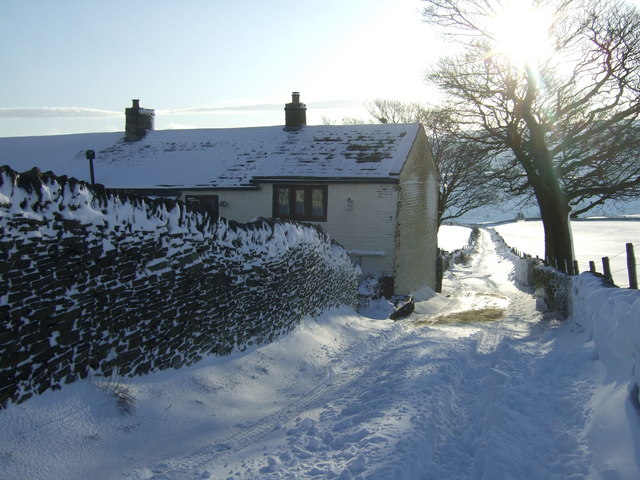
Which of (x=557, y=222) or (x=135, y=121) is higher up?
(x=135, y=121)

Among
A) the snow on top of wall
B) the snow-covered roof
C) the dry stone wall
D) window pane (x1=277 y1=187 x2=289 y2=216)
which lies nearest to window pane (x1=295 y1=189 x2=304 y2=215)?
window pane (x1=277 y1=187 x2=289 y2=216)

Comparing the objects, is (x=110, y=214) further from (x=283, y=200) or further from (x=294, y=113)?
(x=294, y=113)

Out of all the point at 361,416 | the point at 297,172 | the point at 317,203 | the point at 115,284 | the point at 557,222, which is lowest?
the point at 361,416

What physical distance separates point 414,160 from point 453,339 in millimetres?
12202

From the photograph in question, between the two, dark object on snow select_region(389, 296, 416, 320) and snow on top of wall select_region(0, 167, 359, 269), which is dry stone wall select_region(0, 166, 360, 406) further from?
dark object on snow select_region(389, 296, 416, 320)

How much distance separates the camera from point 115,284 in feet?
20.6

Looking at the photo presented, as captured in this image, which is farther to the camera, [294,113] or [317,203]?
[294,113]

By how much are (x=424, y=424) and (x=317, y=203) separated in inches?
588

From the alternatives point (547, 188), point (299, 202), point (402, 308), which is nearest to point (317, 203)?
point (299, 202)

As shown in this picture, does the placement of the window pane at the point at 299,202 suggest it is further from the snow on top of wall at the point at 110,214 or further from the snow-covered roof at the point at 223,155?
the snow on top of wall at the point at 110,214

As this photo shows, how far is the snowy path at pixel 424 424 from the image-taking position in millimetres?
5164

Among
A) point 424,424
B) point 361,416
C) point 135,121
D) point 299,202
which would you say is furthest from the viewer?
point 135,121

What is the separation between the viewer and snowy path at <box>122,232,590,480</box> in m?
5.16

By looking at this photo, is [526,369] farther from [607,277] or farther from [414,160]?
[414,160]
